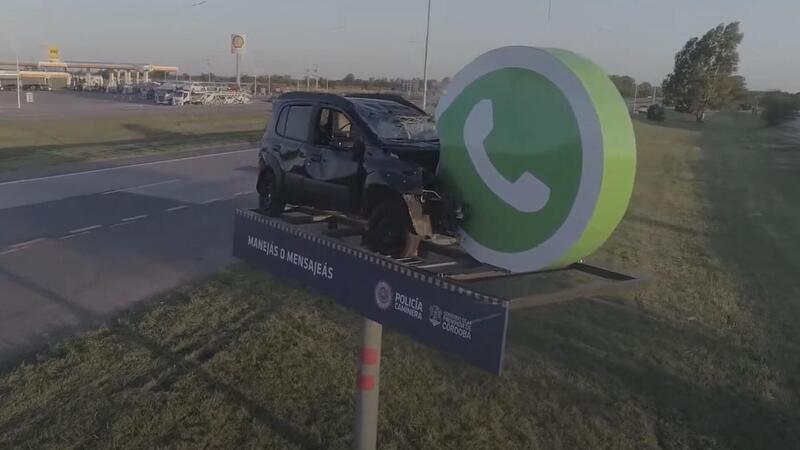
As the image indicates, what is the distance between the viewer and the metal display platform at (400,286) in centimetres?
339

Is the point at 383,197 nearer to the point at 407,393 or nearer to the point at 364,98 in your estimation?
the point at 364,98

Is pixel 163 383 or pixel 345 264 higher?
pixel 345 264

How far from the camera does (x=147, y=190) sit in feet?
60.6

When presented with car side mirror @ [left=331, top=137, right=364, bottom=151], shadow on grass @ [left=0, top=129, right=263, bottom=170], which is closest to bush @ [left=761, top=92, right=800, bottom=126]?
shadow on grass @ [left=0, top=129, right=263, bottom=170]

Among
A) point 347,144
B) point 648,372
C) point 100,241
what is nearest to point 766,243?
point 648,372

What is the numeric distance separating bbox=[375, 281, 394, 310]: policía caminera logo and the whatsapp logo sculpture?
1.67 feet

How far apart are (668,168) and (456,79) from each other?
28.2 metres

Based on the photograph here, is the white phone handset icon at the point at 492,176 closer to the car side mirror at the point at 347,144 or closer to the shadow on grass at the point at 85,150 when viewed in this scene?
the car side mirror at the point at 347,144

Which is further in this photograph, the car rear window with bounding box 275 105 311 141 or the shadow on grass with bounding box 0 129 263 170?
the shadow on grass with bounding box 0 129 263 170

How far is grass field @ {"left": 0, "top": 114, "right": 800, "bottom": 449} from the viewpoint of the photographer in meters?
6.05

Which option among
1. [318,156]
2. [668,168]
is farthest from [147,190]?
[668,168]

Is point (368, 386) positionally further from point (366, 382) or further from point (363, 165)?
point (363, 165)

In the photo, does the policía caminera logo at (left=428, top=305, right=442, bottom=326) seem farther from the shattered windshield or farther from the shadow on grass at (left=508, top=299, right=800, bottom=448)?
the shadow on grass at (left=508, top=299, right=800, bottom=448)

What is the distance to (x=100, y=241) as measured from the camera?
12.9m
